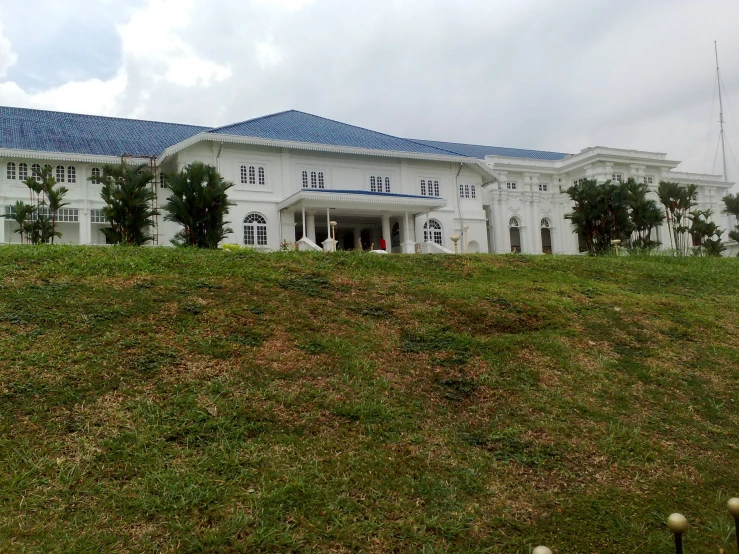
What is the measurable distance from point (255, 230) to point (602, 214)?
14685mm

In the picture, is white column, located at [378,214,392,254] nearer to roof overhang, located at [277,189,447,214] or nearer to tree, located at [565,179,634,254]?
roof overhang, located at [277,189,447,214]

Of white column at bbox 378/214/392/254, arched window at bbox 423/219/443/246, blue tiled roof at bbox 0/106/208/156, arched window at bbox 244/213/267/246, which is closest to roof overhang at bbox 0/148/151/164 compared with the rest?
blue tiled roof at bbox 0/106/208/156

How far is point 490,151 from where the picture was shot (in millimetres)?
46438

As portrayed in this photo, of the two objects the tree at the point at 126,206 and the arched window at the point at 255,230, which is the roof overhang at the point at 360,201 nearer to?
the arched window at the point at 255,230

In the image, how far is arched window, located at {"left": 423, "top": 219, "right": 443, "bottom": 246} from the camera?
30.5 m

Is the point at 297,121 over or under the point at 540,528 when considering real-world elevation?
over

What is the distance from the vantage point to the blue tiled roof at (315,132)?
28.0 meters

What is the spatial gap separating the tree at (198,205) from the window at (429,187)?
16173 mm

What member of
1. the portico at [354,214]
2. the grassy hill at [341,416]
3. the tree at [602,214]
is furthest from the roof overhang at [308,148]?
the grassy hill at [341,416]

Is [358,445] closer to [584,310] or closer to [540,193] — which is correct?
[584,310]

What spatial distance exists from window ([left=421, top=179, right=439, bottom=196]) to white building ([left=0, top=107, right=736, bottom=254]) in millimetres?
55

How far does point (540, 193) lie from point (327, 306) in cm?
3468

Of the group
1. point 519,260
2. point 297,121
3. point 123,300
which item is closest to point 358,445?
point 123,300

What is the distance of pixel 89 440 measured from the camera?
5156 mm
